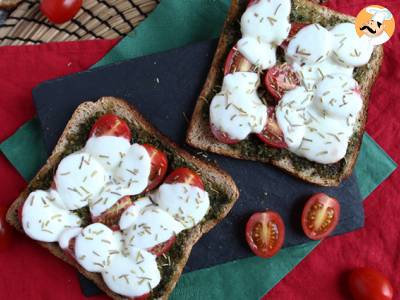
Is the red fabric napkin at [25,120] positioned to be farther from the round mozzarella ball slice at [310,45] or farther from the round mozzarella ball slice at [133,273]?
the round mozzarella ball slice at [310,45]

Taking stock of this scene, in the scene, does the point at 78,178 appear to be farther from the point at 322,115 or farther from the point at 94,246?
the point at 322,115

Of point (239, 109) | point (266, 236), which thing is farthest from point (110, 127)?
point (266, 236)

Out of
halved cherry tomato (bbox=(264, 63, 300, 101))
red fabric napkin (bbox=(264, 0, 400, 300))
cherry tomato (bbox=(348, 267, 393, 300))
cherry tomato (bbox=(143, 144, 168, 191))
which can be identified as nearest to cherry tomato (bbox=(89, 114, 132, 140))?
cherry tomato (bbox=(143, 144, 168, 191))

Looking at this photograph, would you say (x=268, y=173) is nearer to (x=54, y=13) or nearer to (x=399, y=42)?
(x=399, y=42)

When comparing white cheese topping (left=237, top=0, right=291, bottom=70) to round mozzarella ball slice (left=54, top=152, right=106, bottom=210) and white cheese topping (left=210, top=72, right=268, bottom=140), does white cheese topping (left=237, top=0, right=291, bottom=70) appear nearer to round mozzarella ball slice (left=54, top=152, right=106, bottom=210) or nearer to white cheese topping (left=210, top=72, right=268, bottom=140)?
white cheese topping (left=210, top=72, right=268, bottom=140)

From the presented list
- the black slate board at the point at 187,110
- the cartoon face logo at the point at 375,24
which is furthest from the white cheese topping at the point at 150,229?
the cartoon face logo at the point at 375,24

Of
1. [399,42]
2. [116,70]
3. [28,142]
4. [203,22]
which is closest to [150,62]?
[116,70]
